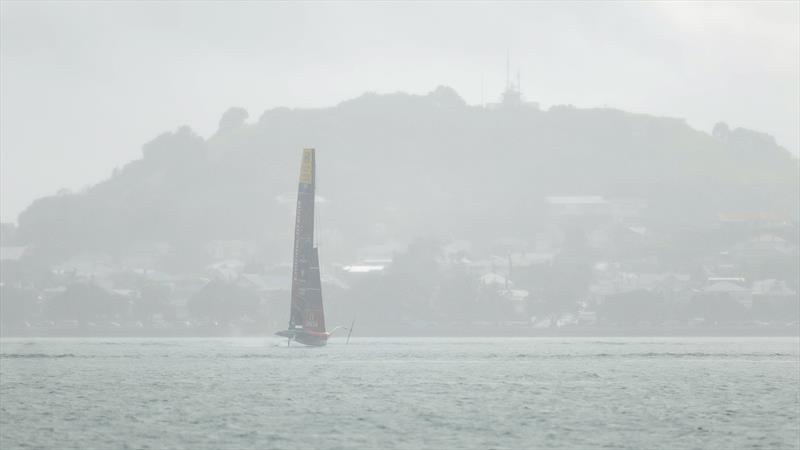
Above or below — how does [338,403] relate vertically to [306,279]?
below

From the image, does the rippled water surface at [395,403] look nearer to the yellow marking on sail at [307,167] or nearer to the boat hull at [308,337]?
the boat hull at [308,337]

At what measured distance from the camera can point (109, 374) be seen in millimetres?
94250

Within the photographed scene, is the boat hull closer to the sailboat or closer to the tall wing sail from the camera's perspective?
the sailboat

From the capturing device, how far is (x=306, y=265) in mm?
115500

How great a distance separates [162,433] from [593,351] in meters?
73.1

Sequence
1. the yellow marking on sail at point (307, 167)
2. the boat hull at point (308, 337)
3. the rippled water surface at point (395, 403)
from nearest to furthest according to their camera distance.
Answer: the rippled water surface at point (395, 403)
the yellow marking on sail at point (307, 167)
the boat hull at point (308, 337)

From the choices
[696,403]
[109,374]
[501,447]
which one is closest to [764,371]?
[696,403]

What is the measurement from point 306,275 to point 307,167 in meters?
6.43

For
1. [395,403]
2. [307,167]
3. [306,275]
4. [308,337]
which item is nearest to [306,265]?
[306,275]

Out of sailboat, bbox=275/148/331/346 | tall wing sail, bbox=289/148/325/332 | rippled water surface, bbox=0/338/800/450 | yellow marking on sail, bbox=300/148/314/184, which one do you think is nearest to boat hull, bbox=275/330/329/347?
sailboat, bbox=275/148/331/346

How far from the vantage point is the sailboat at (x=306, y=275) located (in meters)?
115

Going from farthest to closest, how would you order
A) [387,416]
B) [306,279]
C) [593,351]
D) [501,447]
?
[593,351]
[306,279]
[387,416]
[501,447]

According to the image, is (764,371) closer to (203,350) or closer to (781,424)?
(781,424)

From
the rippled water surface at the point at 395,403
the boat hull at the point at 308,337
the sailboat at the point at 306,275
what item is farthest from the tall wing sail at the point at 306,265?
the rippled water surface at the point at 395,403
